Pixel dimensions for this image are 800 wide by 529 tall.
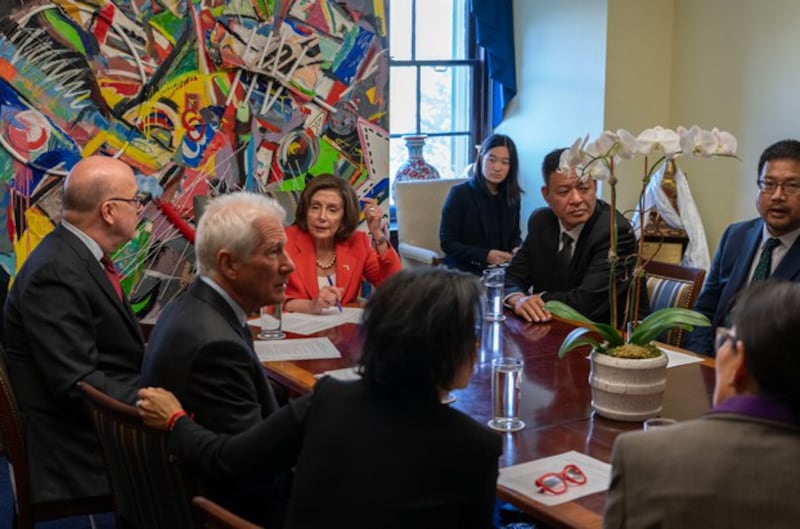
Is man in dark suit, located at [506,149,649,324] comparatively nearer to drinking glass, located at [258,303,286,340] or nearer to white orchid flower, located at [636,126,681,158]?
drinking glass, located at [258,303,286,340]

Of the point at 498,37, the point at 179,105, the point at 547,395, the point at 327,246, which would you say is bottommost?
the point at 547,395

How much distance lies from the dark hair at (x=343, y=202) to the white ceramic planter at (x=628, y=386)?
1557mm

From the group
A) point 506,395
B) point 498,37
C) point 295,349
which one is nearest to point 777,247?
point 506,395

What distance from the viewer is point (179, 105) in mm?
4285

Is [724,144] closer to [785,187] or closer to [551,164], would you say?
[785,187]

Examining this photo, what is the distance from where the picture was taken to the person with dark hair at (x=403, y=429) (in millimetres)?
1412

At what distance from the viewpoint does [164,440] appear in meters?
1.72

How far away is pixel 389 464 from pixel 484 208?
140 inches

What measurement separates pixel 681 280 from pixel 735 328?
2.00 m

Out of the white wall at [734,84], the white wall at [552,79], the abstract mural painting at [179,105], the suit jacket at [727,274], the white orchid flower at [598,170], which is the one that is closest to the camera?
the white orchid flower at [598,170]

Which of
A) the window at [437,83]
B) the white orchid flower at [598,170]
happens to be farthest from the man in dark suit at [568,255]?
the window at [437,83]

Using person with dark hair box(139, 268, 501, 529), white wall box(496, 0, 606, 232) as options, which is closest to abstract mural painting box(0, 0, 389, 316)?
white wall box(496, 0, 606, 232)

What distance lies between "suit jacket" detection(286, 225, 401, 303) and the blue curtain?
234cm

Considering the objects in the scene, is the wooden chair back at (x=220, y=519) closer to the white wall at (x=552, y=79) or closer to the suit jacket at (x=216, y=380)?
the suit jacket at (x=216, y=380)
